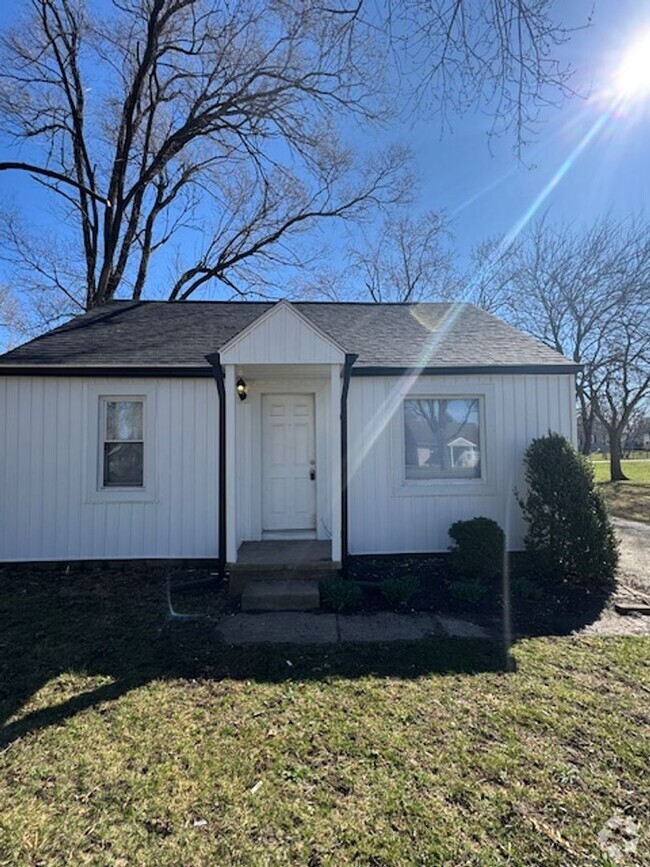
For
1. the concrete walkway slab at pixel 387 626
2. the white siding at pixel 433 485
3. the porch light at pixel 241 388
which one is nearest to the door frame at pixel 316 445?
the porch light at pixel 241 388

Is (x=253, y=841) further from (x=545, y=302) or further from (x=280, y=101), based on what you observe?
(x=545, y=302)

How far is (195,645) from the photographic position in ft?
14.0

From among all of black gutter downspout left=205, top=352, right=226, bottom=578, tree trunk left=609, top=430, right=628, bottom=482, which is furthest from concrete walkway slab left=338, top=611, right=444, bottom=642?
tree trunk left=609, top=430, right=628, bottom=482

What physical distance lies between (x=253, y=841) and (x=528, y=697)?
7.20ft

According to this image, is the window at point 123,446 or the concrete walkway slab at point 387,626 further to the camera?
the window at point 123,446

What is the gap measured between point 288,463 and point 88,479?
2908 mm

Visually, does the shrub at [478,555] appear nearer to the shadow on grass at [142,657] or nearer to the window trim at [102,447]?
the shadow on grass at [142,657]

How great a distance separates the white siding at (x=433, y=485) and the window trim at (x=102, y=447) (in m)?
2.92

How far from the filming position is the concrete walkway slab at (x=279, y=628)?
438cm

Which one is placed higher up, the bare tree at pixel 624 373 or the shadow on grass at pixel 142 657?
the bare tree at pixel 624 373

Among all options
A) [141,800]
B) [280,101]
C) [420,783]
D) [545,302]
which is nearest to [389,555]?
[420,783]

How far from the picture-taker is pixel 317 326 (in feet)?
19.1

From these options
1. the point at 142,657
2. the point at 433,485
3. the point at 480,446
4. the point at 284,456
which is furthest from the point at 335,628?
the point at 480,446

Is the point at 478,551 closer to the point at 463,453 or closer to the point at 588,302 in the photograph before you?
the point at 463,453
